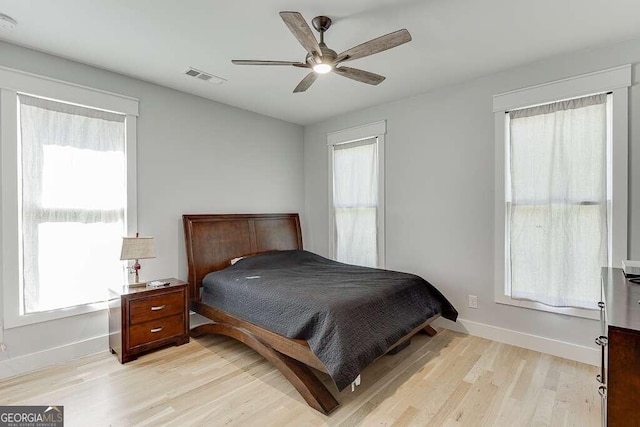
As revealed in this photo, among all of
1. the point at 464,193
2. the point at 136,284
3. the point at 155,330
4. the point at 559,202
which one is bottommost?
the point at 155,330

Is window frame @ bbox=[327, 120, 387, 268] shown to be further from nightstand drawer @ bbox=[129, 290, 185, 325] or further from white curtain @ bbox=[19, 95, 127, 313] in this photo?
white curtain @ bbox=[19, 95, 127, 313]

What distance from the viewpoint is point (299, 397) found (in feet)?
7.06

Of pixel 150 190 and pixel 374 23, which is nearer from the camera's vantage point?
pixel 374 23

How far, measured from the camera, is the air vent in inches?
116

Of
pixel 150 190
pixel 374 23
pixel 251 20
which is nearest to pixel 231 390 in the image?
pixel 150 190

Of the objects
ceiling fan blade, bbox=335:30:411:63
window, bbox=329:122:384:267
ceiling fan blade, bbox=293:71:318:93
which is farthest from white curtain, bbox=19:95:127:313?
window, bbox=329:122:384:267

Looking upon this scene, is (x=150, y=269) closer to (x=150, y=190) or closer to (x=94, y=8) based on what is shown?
(x=150, y=190)

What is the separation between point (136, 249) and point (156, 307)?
548mm

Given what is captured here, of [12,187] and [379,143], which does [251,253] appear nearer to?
[379,143]

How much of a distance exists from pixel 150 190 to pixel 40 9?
1606 millimetres

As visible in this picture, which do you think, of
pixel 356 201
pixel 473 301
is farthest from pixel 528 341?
pixel 356 201

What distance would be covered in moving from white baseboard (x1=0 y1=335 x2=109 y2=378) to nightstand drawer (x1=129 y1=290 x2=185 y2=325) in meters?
0.57

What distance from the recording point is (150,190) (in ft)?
10.5

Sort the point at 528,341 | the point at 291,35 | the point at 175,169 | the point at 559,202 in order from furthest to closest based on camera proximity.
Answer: the point at 175,169
the point at 528,341
the point at 559,202
the point at 291,35
